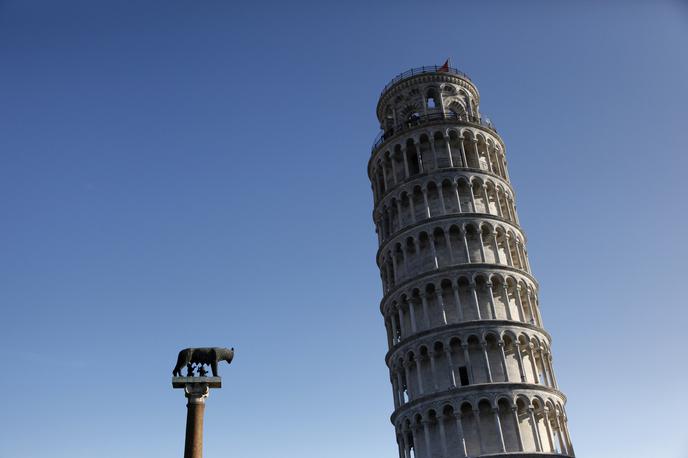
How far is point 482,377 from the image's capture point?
4153cm

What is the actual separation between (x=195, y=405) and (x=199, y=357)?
164 cm

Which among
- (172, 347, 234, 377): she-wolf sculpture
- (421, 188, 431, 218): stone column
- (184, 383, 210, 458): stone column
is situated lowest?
(184, 383, 210, 458): stone column

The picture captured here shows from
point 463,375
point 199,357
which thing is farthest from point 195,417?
point 463,375

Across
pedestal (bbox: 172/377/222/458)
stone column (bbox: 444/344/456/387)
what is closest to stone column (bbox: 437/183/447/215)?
stone column (bbox: 444/344/456/387)

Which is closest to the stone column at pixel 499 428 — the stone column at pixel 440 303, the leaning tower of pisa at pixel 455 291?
the leaning tower of pisa at pixel 455 291

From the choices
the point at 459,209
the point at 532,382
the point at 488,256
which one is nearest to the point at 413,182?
the point at 459,209

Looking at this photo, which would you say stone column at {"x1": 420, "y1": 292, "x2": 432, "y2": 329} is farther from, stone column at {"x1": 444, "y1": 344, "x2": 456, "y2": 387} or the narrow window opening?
the narrow window opening

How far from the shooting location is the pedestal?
21484mm

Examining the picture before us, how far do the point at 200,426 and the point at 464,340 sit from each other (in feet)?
78.4

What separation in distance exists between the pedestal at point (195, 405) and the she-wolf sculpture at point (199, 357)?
316 mm

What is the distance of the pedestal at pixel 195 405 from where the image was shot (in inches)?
846

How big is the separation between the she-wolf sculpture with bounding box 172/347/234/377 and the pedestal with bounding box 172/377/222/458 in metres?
0.32

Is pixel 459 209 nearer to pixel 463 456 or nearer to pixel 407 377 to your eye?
pixel 407 377

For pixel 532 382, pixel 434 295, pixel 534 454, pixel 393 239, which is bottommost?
pixel 534 454
